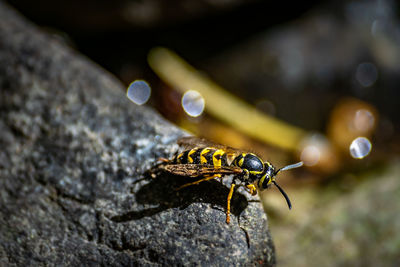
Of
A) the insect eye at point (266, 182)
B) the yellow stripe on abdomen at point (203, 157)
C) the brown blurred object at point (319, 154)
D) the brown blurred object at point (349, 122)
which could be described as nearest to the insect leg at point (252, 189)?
the insect eye at point (266, 182)

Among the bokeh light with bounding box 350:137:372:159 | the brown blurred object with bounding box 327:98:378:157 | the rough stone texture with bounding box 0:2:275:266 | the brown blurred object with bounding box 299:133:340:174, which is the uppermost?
the brown blurred object with bounding box 327:98:378:157

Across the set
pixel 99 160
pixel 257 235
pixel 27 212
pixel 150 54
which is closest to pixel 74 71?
pixel 99 160

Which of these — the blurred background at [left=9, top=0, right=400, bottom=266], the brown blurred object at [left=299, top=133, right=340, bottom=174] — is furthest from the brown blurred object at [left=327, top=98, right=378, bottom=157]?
the brown blurred object at [left=299, top=133, right=340, bottom=174]

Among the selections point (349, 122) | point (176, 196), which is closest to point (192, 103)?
point (349, 122)

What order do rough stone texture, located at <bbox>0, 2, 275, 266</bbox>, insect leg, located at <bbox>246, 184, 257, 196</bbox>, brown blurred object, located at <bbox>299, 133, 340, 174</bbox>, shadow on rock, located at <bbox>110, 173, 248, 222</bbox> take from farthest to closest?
brown blurred object, located at <bbox>299, 133, 340, 174</bbox>, insect leg, located at <bbox>246, 184, 257, 196</bbox>, shadow on rock, located at <bbox>110, 173, 248, 222</bbox>, rough stone texture, located at <bbox>0, 2, 275, 266</bbox>

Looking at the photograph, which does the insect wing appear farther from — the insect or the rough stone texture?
the rough stone texture

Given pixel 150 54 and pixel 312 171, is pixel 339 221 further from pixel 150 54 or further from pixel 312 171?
pixel 150 54
